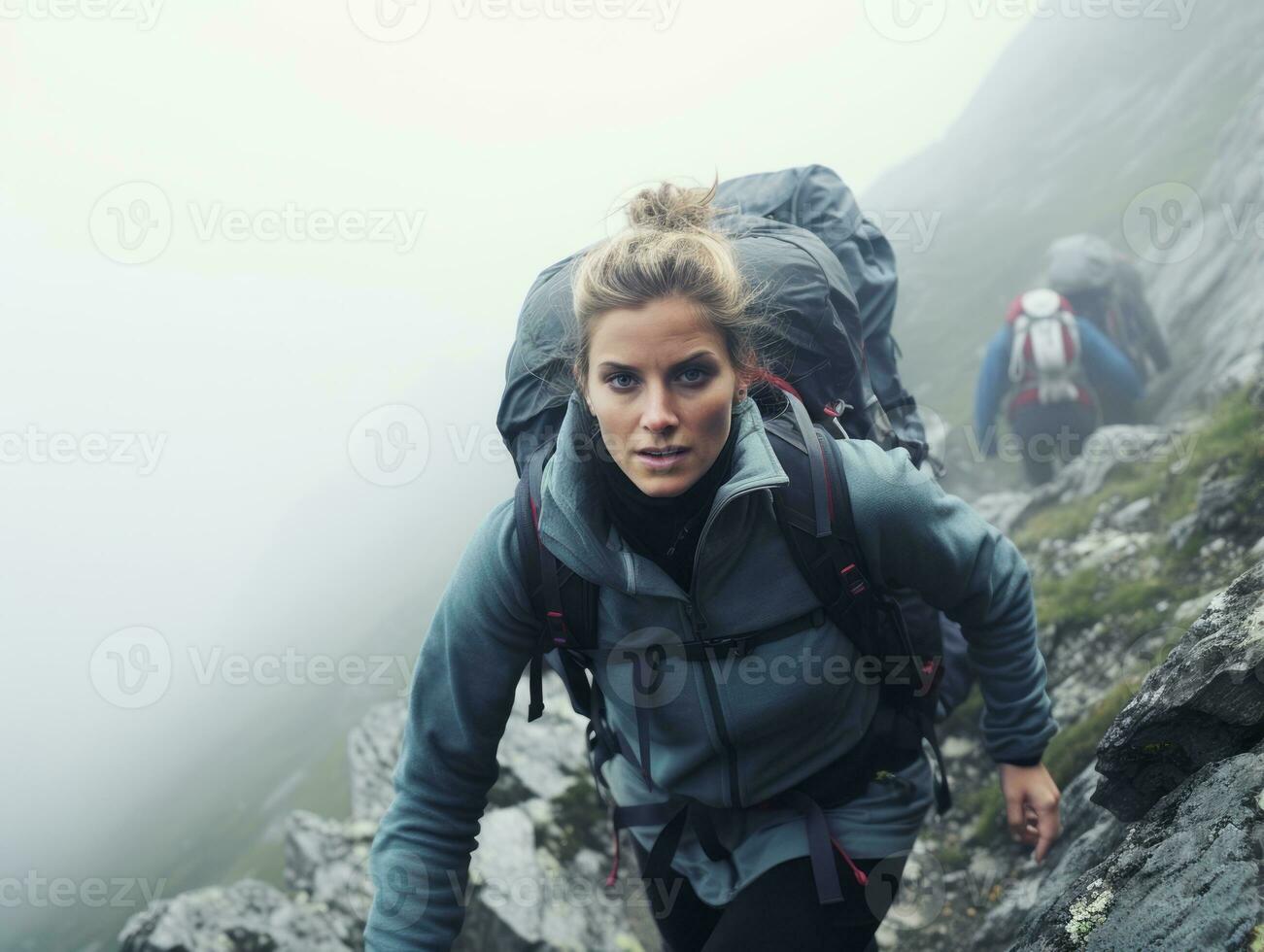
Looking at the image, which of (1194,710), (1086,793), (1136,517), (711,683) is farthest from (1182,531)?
(711,683)

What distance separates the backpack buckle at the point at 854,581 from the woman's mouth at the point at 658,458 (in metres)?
0.83

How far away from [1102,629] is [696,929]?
4.49m

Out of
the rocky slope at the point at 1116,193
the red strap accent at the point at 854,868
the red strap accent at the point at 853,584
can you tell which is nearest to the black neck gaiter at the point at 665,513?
the red strap accent at the point at 853,584

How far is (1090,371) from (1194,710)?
13.9 metres

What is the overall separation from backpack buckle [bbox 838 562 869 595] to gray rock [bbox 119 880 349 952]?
297 inches

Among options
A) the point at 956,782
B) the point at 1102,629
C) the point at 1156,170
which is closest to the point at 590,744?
the point at 956,782

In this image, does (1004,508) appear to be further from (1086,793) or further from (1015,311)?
(1086,793)

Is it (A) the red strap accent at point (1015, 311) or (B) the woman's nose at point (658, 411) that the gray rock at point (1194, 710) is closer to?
(B) the woman's nose at point (658, 411)

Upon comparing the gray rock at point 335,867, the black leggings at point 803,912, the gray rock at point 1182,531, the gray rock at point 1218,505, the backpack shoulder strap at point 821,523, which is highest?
the backpack shoulder strap at point 821,523

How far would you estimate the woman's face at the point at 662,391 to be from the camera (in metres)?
3.46

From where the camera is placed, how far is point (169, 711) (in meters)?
85.5

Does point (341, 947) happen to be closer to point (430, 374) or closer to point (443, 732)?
point (443, 732)

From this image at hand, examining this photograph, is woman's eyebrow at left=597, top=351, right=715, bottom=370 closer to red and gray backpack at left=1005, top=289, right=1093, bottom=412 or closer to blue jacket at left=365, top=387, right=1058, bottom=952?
blue jacket at left=365, top=387, right=1058, bottom=952

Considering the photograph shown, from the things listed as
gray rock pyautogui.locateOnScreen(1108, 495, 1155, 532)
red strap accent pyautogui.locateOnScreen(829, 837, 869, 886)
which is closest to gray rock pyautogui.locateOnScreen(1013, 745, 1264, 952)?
red strap accent pyautogui.locateOnScreen(829, 837, 869, 886)
